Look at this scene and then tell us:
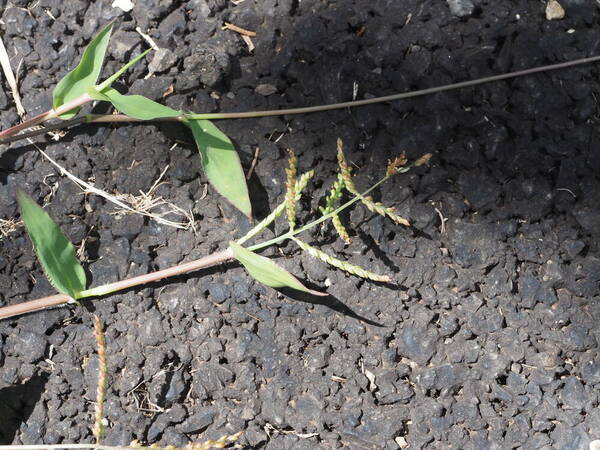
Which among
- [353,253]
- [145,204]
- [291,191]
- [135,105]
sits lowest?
[353,253]

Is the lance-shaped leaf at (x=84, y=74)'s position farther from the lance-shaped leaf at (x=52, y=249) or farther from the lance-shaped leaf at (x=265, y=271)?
the lance-shaped leaf at (x=265, y=271)

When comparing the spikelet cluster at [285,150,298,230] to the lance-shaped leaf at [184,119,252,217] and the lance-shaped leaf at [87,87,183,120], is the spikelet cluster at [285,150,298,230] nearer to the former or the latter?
the lance-shaped leaf at [184,119,252,217]

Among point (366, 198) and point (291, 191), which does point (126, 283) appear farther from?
point (366, 198)

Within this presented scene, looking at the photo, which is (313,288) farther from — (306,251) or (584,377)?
(584,377)

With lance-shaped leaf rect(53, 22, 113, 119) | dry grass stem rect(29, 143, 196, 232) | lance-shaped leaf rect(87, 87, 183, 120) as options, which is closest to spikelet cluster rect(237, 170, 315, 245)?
dry grass stem rect(29, 143, 196, 232)

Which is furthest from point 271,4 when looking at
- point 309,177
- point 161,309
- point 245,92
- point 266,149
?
point 161,309

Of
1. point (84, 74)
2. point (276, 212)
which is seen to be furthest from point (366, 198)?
point (84, 74)
